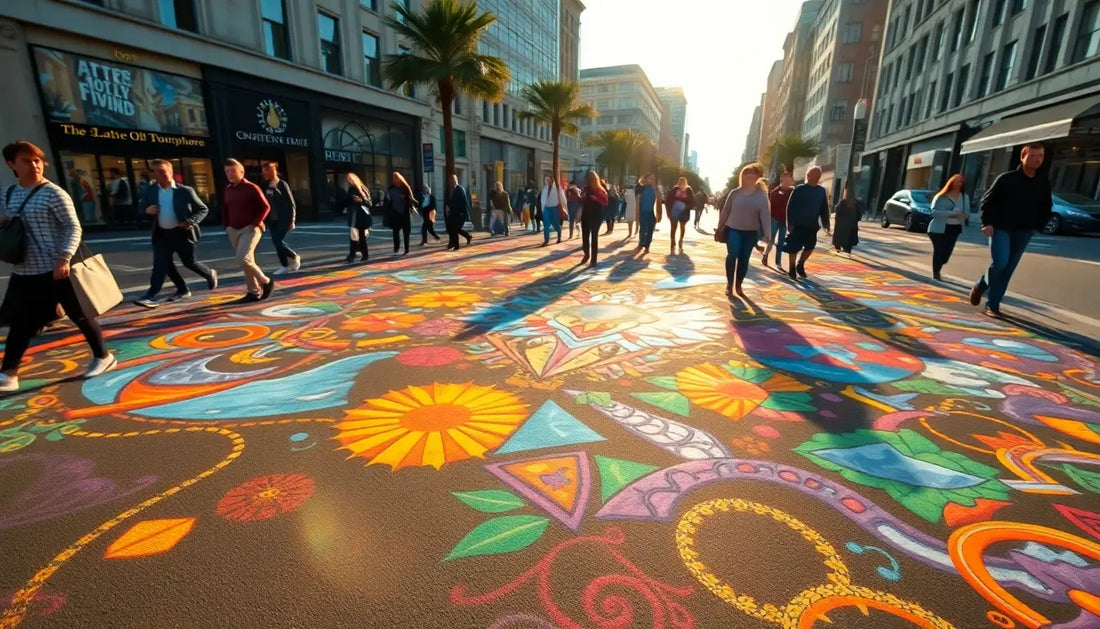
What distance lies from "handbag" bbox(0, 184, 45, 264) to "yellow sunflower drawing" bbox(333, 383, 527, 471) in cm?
266

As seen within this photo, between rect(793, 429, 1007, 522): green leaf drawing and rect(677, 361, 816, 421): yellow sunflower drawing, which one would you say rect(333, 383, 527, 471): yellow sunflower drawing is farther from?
rect(793, 429, 1007, 522): green leaf drawing

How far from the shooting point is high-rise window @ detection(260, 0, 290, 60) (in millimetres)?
20219

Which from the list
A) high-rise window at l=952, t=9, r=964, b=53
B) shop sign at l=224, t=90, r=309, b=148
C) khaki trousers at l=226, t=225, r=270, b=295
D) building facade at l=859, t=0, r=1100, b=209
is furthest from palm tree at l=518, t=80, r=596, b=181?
khaki trousers at l=226, t=225, r=270, b=295

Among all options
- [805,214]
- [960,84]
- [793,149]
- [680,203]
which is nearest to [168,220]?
[805,214]

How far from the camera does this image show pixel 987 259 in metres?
11.6

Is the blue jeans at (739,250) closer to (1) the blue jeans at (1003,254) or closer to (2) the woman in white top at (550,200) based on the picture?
(1) the blue jeans at (1003,254)

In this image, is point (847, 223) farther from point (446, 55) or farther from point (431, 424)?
point (446, 55)

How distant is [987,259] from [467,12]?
1807cm

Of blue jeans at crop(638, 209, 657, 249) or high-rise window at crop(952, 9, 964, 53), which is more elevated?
high-rise window at crop(952, 9, 964, 53)

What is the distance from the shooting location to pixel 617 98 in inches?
4031

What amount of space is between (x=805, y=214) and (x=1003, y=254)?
308 centimetres

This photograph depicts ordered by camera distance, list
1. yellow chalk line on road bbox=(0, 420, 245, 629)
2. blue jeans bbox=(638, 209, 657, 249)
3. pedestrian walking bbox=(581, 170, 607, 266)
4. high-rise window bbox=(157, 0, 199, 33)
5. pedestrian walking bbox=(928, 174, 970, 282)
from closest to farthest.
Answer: yellow chalk line on road bbox=(0, 420, 245, 629) → pedestrian walking bbox=(928, 174, 970, 282) → pedestrian walking bbox=(581, 170, 607, 266) → blue jeans bbox=(638, 209, 657, 249) → high-rise window bbox=(157, 0, 199, 33)

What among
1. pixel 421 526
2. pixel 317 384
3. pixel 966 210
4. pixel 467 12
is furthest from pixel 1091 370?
pixel 467 12

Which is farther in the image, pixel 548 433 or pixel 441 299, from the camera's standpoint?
pixel 441 299
